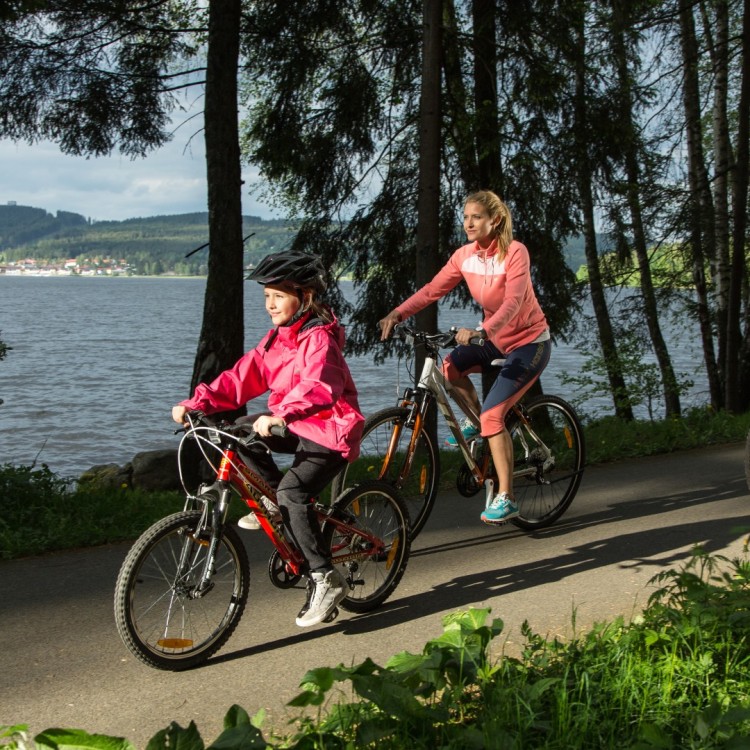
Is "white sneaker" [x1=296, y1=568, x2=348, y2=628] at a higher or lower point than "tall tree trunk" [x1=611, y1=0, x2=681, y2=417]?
lower

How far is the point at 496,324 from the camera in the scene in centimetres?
595

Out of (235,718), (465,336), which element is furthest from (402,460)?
(235,718)

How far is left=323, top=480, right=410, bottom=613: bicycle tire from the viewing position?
16.0ft

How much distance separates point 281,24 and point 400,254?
10.5 feet

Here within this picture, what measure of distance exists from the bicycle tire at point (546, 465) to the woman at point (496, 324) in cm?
44

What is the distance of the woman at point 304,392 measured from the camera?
14.5ft

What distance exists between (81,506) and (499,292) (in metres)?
3.43

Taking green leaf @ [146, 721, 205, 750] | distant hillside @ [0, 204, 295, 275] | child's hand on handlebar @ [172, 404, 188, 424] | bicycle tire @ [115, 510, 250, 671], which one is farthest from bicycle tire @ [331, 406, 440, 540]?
distant hillside @ [0, 204, 295, 275]

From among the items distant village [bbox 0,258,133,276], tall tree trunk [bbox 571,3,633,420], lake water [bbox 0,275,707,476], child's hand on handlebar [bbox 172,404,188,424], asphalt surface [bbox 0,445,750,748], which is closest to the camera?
asphalt surface [bbox 0,445,750,748]

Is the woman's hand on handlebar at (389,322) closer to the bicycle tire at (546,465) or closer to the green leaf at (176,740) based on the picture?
the bicycle tire at (546,465)

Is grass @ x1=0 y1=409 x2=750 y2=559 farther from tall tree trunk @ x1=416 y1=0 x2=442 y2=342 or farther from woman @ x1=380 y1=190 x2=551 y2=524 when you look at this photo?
tall tree trunk @ x1=416 y1=0 x2=442 y2=342

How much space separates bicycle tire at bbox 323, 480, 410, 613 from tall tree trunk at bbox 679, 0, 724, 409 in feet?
37.5

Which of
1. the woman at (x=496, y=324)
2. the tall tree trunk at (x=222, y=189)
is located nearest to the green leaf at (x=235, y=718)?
the woman at (x=496, y=324)

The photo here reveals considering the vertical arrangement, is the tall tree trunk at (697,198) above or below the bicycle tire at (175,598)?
above
